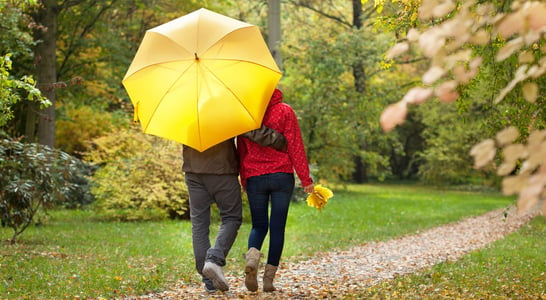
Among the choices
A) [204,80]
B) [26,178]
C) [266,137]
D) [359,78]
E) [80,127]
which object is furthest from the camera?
[359,78]

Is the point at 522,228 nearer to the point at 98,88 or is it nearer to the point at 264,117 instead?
the point at 264,117

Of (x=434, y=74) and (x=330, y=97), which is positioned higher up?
(x=330, y=97)

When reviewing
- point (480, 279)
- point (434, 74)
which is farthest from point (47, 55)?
point (434, 74)

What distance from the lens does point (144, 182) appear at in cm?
1410

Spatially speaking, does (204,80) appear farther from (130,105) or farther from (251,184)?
(130,105)

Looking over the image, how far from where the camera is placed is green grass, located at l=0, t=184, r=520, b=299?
21.0 ft

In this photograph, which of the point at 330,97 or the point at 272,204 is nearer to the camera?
the point at 272,204

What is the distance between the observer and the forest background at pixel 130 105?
6.52m

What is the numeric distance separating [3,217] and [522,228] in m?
9.75

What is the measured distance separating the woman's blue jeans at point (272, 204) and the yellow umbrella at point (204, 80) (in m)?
0.50

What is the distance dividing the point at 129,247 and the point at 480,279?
16.5ft

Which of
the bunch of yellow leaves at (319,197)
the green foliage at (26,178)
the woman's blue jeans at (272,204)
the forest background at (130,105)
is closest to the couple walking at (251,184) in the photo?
the woman's blue jeans at (272,204)

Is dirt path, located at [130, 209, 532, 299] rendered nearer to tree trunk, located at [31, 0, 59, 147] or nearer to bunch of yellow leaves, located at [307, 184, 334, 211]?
bunch of yellow leaves, located at [307, 184, 334, 211]

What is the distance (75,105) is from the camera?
19188mm
